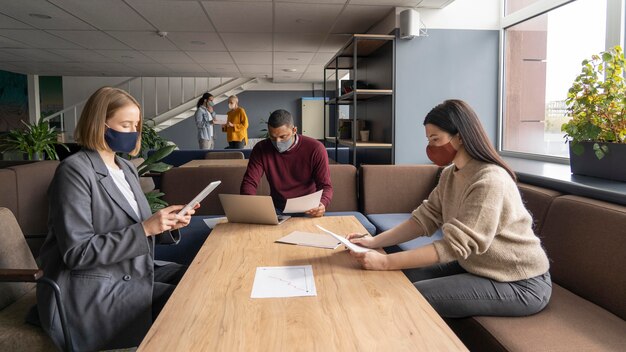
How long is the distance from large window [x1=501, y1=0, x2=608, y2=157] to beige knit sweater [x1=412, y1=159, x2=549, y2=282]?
152cm

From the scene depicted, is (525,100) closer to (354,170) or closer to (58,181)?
(354,170)

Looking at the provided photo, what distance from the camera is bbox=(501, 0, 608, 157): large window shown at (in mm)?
2771

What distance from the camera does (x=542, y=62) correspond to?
3248 millimetres

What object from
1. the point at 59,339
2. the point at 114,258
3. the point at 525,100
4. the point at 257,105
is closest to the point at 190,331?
the point at 114,258

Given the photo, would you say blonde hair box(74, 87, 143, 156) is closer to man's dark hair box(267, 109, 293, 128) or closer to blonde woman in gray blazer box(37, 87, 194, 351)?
blonde woman in gray blazer box(37, 87, 194, 351)

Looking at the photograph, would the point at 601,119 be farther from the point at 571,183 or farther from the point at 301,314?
the point at 301,314

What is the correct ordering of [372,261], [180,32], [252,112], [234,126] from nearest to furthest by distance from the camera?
1. [372,261]
2. [180,32]
3. [234,126]
4. [252,112]

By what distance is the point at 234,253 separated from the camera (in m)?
1.54

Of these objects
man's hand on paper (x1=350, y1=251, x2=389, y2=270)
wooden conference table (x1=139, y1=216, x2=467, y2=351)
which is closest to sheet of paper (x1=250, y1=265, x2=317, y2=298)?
wooden conference table (x1=139, y1=216, x2=467, y2=351)

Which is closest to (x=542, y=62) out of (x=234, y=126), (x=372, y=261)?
(x=372, y=261)

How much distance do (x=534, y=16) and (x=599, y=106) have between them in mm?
Result: 1663

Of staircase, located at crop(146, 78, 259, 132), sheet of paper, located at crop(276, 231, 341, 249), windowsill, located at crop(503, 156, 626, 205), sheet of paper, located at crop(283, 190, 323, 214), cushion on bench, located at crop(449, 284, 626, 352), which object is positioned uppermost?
staircase, located at crop(146, 78, 259, 132)

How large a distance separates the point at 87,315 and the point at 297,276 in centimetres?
66

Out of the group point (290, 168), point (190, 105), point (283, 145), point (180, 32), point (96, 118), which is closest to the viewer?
point (96, 118)
